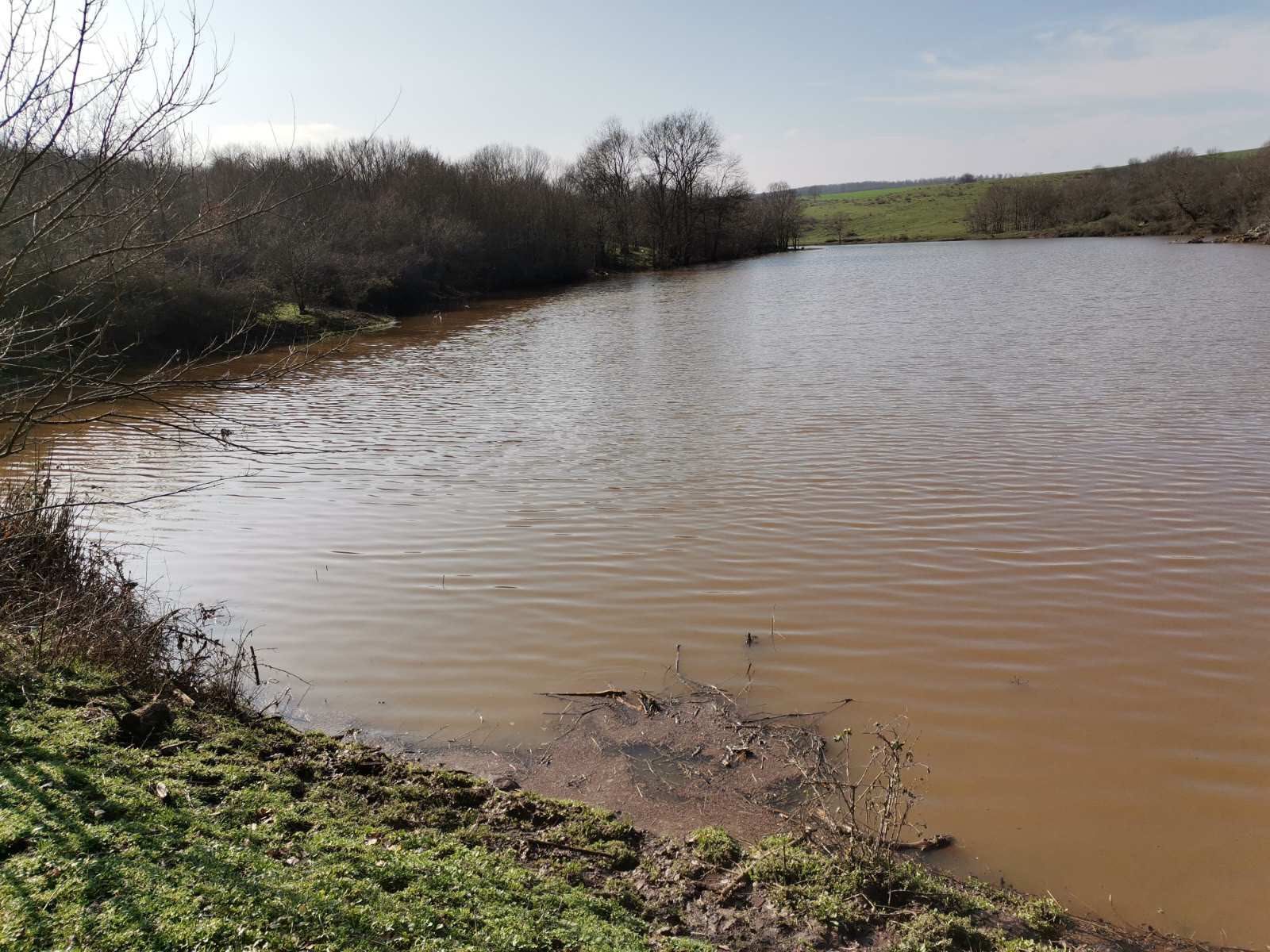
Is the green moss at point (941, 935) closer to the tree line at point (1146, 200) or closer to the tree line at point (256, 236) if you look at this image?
the tree line at point (256, 236)

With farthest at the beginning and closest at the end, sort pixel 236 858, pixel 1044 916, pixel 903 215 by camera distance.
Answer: pixel 903 215
pixel 1044 916
pixel 236 858

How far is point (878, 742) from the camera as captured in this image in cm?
524

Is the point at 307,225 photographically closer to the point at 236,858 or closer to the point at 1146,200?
the point at 236,858

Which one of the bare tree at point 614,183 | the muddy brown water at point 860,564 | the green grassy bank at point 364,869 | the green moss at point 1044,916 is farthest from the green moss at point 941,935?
the bare tree at point 614,183

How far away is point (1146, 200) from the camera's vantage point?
68438 millimetres

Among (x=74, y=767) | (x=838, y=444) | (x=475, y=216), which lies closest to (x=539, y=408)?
(x=838, y=444)

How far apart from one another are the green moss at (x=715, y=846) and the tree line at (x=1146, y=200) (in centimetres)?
6494

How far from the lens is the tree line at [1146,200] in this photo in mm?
57500

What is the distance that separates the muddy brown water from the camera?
4801 mm

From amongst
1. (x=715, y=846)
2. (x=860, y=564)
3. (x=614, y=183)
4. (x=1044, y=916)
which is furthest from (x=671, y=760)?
(x=614, y=183)

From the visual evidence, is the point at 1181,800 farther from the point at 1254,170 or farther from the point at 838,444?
the point at 1254,170

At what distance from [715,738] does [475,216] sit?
157ft

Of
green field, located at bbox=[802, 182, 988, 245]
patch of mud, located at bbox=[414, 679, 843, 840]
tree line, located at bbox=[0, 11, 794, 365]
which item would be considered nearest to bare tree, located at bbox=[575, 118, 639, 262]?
tree line, located at bbox=[0, 11, 794, 365]

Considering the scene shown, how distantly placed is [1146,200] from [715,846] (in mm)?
80337
